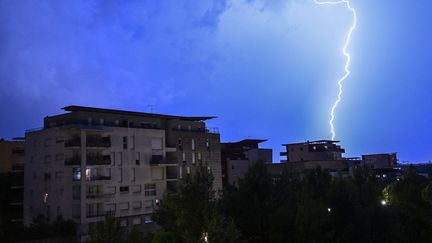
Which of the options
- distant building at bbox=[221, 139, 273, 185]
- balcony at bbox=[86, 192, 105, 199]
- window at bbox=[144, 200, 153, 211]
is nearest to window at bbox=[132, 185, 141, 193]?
window at bbox=[144, 200, 153, 211]

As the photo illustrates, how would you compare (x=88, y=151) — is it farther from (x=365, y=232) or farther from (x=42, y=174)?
(x=365, y=232)

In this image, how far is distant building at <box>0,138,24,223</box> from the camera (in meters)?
57.1

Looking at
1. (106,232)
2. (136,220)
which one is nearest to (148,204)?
(136,220)

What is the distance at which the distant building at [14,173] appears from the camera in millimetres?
57125

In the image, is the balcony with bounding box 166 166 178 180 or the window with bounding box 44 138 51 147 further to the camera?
the balcony with bounding box 166 166 178 180

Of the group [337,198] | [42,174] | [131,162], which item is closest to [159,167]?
[131,162]

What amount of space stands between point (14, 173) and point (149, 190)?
19082 mm

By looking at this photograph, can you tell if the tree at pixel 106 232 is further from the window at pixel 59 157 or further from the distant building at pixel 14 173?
the distant building at pixel 14 173

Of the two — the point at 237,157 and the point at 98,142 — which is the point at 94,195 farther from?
the point at 237,157

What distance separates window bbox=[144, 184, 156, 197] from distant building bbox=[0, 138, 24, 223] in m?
14.5

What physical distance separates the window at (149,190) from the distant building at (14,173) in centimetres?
1455

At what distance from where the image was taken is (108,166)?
50.6 meters

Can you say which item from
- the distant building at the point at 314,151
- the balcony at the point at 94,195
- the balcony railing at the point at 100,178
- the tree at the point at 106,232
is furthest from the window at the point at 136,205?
the distant building at the point at 314,151

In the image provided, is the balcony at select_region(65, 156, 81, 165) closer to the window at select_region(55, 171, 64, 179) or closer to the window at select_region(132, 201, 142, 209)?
the window at select_region(55, 171, 64, 179)
